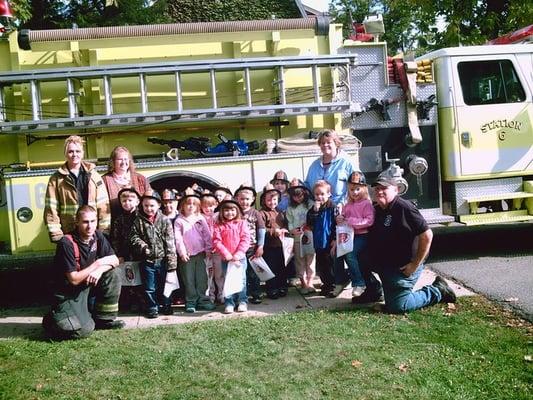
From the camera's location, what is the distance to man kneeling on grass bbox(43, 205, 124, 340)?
17.0 ft

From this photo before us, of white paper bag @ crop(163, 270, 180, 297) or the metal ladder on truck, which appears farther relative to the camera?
the metal ladder on truck

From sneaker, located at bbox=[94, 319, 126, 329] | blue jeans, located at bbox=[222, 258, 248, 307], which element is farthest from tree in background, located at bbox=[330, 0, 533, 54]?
sneaker, located at bbox=[94, 319, 126, 329]

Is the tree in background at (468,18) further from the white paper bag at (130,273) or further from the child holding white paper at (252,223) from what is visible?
the white paper bag at (130,273)

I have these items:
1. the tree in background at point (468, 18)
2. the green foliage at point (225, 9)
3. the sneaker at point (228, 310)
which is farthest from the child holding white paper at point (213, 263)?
the green foliage at point (225, 9)

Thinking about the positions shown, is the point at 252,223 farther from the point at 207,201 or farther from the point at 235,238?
the point at 207,201

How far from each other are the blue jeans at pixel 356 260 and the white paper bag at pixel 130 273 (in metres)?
2.00

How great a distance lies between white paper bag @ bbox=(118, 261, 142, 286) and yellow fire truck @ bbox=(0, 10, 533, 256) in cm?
102

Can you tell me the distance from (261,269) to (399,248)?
141cm

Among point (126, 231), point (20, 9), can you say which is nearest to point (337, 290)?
point (126, 231)

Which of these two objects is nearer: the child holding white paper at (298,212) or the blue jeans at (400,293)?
the blue jeans at (400,293)

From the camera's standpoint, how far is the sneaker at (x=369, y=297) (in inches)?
234

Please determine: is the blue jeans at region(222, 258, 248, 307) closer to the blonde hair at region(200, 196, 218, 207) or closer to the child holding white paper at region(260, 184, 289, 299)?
the child holding white paper at region(260, 184, 289, 299)

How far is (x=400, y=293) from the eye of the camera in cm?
547

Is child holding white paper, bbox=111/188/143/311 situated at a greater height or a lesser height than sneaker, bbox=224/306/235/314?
greater
